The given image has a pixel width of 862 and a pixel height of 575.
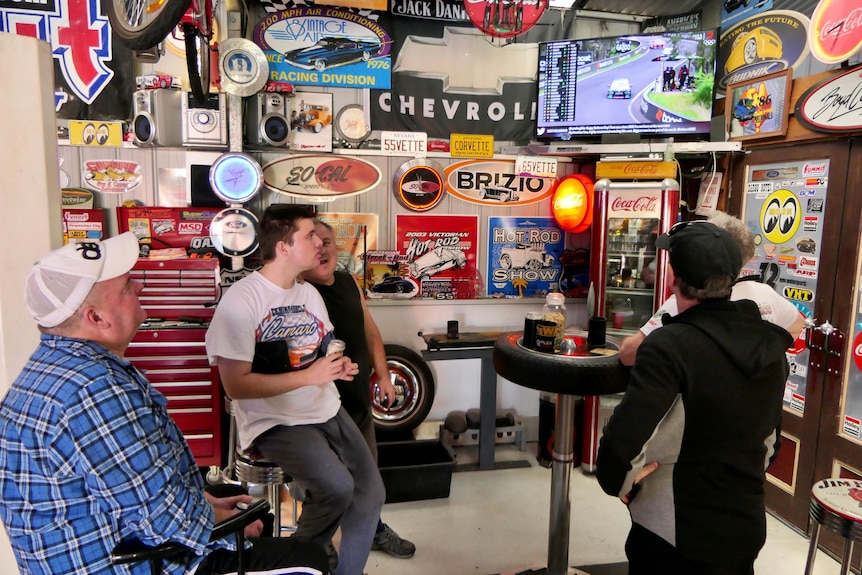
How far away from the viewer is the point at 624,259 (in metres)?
4.17

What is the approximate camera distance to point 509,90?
4539 millimetres

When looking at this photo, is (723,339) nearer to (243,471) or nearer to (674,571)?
(674,571)

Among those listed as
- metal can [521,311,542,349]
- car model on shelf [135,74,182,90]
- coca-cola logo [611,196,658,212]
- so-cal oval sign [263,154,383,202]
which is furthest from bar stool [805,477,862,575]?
car model on shelf [135,74,182,90]

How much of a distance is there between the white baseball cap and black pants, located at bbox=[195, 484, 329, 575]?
857mm

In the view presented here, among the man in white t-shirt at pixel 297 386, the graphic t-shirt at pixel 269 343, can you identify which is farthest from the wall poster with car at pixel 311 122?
the graphic t-shirt at pixel 269 343

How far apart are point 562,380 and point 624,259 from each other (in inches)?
93.6

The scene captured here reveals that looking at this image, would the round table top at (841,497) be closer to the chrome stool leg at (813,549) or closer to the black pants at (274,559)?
the chrome stool leg at (813,549)

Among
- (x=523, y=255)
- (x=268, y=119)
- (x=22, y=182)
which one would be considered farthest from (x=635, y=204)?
(x=22, y=182)

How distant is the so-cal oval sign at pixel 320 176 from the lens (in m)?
4.18

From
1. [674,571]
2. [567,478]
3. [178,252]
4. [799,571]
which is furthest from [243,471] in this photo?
[799,571]

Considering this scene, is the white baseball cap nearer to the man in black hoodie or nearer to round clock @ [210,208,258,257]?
the man in black hoodie

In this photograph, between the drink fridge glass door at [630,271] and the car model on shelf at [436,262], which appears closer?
the drink fridge glass door at [630,271]

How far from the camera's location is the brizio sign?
292cm

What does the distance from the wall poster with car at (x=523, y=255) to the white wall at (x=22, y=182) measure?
10.8 ft
